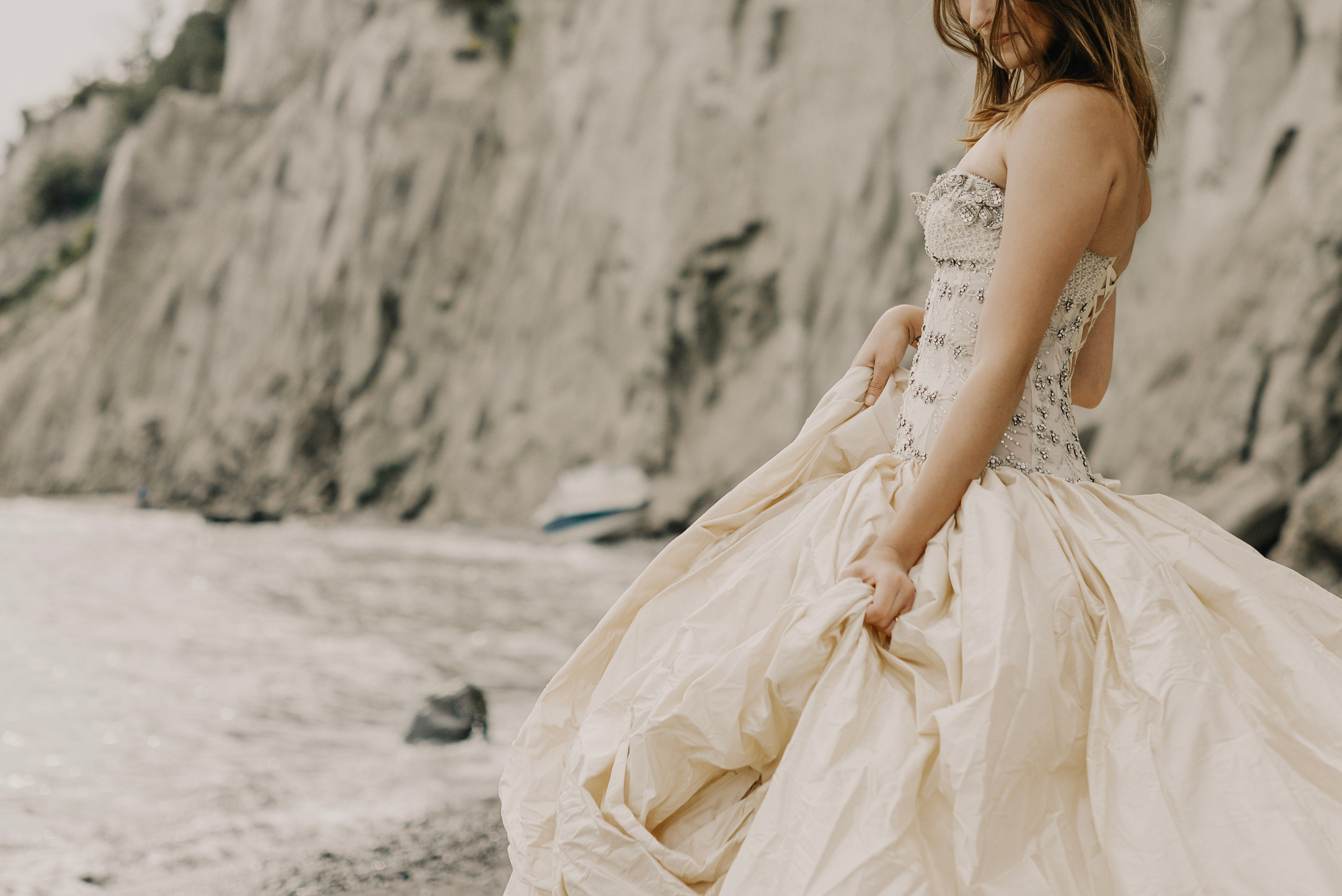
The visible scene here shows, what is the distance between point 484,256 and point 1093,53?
15.1 metres

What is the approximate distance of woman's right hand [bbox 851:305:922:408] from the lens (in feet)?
5.47

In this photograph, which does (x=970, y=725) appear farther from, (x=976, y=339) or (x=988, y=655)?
(x=976, y=339)

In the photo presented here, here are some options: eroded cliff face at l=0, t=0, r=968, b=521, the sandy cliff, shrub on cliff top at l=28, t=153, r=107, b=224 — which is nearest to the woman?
the sandy cliff

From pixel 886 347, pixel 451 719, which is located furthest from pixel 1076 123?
pixel 451 719

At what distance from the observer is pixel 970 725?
1.08m

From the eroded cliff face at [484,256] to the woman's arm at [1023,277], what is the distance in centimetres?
846

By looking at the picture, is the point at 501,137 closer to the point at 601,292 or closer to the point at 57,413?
the point at 601,292

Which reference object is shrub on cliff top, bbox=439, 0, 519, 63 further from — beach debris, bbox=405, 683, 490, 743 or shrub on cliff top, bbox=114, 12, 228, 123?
shrub on cliff top, bbox=114, 12, 228, 123

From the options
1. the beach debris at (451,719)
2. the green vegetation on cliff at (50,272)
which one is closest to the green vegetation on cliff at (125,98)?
the green vegetation on cliff at (50,272)

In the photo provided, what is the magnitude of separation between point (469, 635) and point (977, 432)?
529 centimetres

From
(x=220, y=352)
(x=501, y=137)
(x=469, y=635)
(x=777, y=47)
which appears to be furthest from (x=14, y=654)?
(x=220, y=352)

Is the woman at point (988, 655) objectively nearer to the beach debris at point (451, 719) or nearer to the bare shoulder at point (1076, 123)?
the bare shoulder at point (1076, 123)

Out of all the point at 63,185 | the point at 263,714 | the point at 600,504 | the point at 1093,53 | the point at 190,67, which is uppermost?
the point at 190,67

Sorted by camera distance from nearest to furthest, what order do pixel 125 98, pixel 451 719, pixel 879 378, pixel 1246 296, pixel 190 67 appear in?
pixel 879 378
pixel 451 719
pixel 1246 296
pixel 190 67
pixel 125 98
